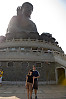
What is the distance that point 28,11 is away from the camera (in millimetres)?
34250

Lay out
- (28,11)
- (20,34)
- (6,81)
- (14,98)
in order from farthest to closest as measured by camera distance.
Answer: (28,11) → (20,34) → (6,81) → (14,98)

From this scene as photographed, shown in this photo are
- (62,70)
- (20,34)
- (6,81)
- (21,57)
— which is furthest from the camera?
(20,34)

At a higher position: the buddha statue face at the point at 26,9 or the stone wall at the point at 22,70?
the buddha statue face at the point at 26,9

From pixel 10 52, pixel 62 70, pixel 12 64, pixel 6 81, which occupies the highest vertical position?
pixel 10 52

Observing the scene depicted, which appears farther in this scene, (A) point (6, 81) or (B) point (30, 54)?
(B) point (30, 54)

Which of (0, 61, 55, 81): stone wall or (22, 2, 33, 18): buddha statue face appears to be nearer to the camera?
(0, 61, 55, 81): stone wall

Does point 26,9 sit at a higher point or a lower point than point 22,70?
higher

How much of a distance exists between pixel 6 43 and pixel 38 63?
1086cm


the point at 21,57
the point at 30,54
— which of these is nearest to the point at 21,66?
the point at 21,57

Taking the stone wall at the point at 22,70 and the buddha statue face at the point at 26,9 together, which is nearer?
the stone wall at the point at 22,70

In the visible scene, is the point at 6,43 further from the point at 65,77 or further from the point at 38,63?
the point at 65,77

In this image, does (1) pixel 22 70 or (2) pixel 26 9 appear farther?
(2) pixel 26 9

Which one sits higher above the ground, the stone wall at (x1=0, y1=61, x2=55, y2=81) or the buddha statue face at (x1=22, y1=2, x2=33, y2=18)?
the buddha statue face at (x1=22, y1=2, x2=33, y2=18)

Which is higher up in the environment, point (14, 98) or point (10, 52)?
point (10, 52)
